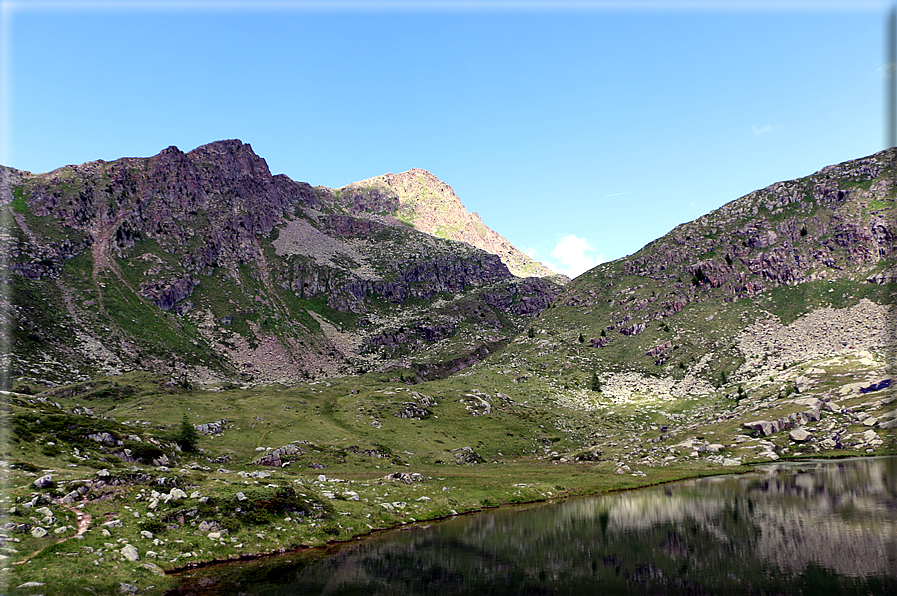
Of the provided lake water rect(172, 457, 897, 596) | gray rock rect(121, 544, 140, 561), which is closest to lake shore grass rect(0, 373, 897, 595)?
gray rock rect(121, 544, 140, 561)

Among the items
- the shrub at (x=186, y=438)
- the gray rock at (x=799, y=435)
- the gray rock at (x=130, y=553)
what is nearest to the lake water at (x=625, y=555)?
the gray rock at (x=130, y=553)

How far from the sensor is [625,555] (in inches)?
1655

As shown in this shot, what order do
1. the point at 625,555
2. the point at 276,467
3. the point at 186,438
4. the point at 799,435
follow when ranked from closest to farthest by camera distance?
the point at 625,555
the point at 276,467
the point at 186,438
the point at 799,435

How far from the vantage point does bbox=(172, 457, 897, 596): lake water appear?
33688mm

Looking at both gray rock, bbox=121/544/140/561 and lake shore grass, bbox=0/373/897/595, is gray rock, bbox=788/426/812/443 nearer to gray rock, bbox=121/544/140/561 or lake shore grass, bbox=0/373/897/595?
lake shore grass, bbox=0/373/897/595

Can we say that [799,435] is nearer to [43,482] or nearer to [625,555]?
[625,555]

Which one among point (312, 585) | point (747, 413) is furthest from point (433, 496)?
point (747, 413)

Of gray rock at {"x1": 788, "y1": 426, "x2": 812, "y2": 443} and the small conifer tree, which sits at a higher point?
the small conifer tree

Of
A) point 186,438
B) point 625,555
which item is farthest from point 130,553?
point 186,438

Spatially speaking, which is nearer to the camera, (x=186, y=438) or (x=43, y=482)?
(x=43, y=482)

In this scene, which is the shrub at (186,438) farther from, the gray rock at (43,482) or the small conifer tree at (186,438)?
the gray rock at (43,482)

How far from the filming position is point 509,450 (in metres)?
126

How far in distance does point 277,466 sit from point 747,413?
454ft

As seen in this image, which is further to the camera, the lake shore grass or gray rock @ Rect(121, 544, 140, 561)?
the lake shore grass
